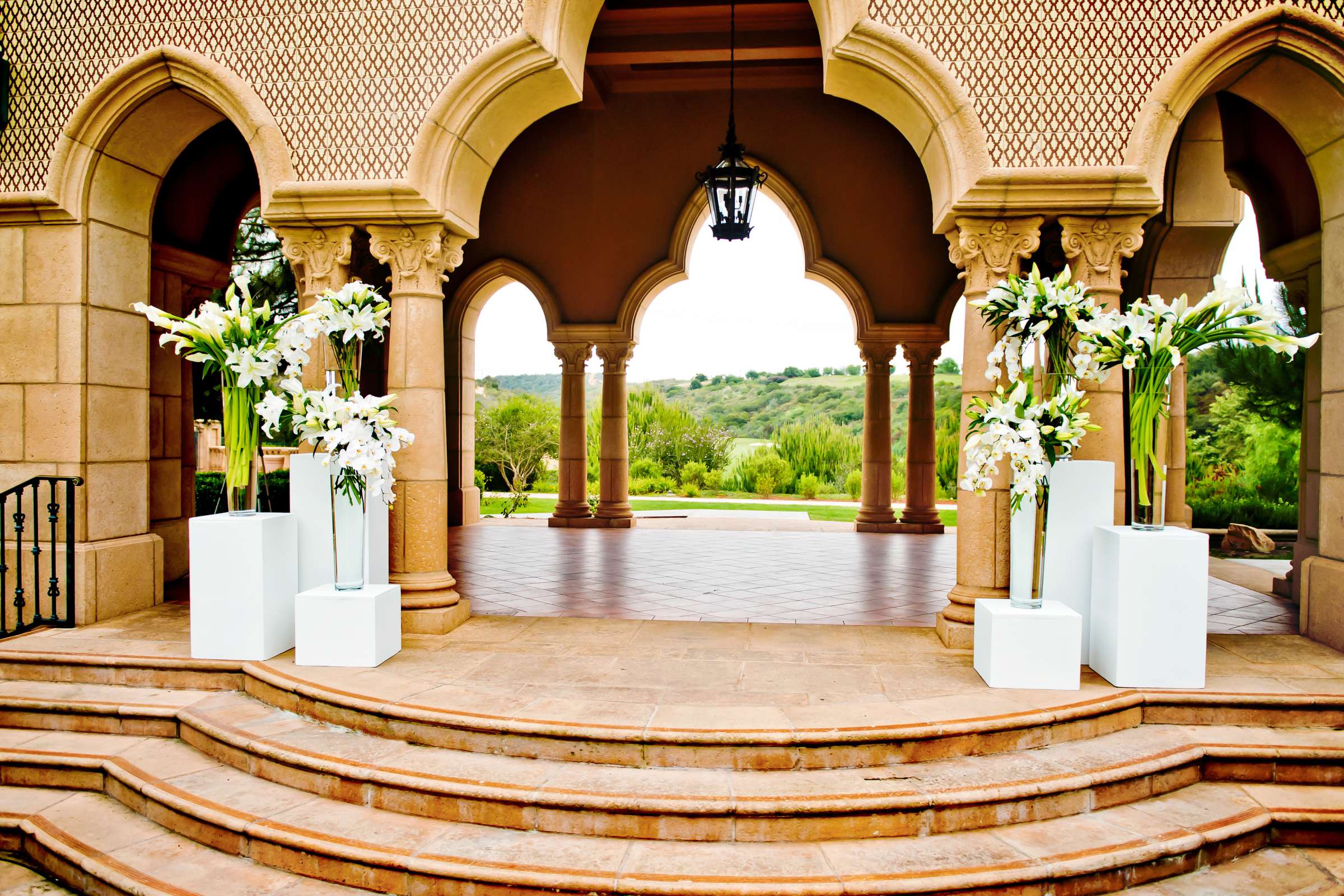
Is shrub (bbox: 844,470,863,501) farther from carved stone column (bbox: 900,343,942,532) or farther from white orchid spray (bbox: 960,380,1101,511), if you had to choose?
white orchid spray (bbox: 960,380,1101,511)

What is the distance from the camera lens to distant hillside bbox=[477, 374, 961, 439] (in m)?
30.8

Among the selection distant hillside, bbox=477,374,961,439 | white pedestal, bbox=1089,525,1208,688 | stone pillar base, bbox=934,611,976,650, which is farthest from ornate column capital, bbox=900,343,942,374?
distant hillside, bbox=477,374,961,439

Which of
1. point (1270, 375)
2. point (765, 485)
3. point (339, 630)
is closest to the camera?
point (339, 630)

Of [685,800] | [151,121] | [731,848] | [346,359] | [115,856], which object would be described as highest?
[151,121]

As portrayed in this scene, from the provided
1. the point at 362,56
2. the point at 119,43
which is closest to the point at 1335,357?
the point at 362,56

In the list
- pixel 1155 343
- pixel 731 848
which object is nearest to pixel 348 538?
pixel 731 848

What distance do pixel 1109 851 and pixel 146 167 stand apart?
6.39 metres

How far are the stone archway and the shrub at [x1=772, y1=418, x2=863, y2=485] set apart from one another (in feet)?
41.5

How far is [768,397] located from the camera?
33375 mm

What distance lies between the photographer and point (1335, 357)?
14.1 ft

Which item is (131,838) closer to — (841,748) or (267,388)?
(267,388)

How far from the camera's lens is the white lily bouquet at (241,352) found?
395 centimetres

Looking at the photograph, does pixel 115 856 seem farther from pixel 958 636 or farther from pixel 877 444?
pixel 877 444

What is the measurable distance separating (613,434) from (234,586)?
21.1 feet
